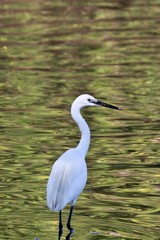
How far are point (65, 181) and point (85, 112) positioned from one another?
21.1 feet

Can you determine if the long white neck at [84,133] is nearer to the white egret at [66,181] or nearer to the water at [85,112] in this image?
the white egret at [66,181]

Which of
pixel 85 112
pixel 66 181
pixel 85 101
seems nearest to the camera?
pixel 66 181

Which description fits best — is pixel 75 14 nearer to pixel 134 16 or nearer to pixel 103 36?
pixel 134 16

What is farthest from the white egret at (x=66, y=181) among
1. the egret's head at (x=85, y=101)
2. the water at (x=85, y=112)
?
the egret's head at (x=85, y=101)

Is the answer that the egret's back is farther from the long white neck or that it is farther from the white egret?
the long white neck

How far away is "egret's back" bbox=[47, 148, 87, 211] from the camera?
29.4ft

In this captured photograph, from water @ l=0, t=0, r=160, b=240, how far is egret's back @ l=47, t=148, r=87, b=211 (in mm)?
367

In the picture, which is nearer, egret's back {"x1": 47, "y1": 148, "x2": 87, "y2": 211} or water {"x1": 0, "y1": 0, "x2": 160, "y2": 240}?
egret's back {"x1": 47, "y1": 148, "x2": 87, "y2": 211}

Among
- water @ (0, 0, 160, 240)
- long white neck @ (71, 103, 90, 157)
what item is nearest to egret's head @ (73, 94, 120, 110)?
long white neck @ (71, 103, 90, 157)

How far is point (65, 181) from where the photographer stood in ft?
30.1

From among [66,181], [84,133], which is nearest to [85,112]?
[84,133]

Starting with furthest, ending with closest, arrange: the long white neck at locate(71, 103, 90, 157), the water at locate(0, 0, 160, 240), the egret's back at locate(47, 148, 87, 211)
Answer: the water at locate(0, 0, 160, 240) < the long white neck at locate(71, 103, 90, 157) < the egret's back at locate(47, 148, 87, 211)

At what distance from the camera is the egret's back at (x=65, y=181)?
29.4 ft

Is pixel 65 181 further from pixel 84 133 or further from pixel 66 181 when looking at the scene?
pixel 84 133
